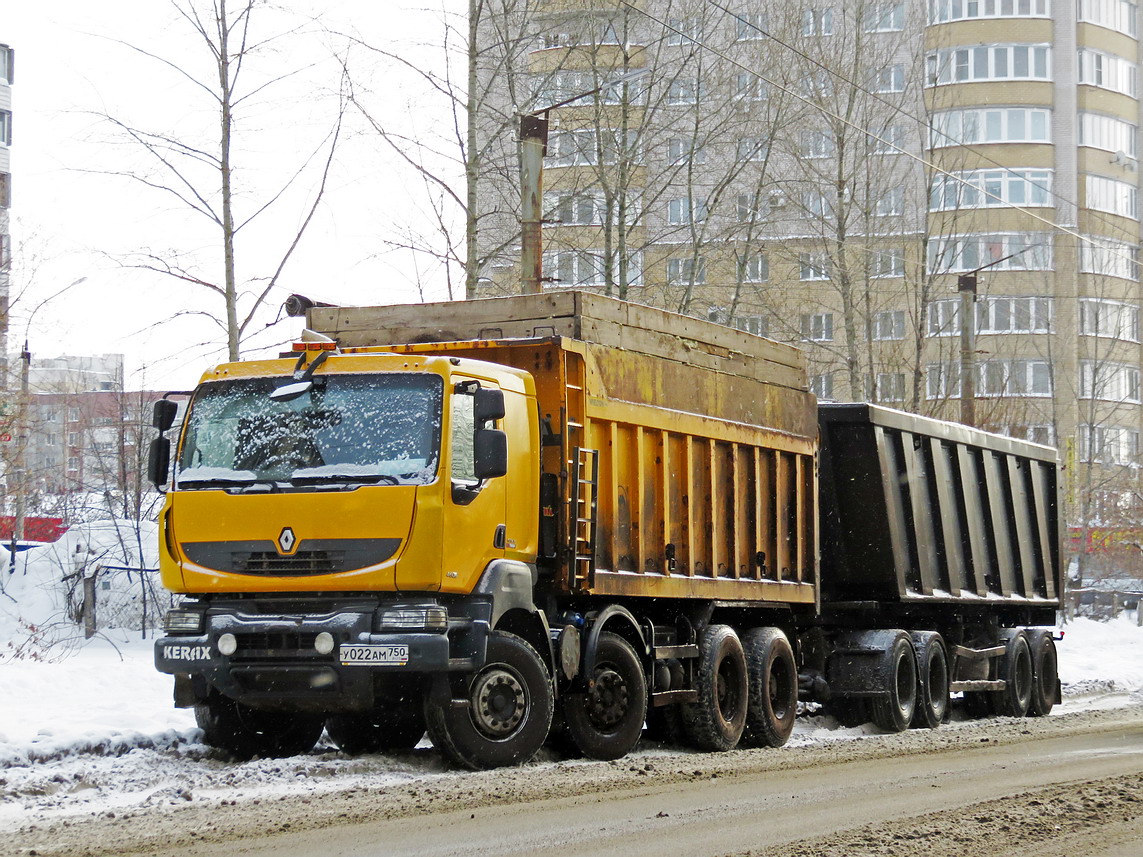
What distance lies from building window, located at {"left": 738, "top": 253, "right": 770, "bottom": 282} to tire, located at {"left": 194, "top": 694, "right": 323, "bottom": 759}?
18190 millimetres

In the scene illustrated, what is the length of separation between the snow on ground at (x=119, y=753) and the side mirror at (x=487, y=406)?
7.40 ft

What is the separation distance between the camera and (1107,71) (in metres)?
60.2

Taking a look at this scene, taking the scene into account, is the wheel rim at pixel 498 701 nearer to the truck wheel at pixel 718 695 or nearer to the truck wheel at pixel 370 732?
the truck wheel at pixel 370 732

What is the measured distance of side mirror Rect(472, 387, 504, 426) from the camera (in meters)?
10.1

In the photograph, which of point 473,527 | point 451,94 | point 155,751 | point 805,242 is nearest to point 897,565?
point 473,527

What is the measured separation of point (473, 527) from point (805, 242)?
84.1 feet

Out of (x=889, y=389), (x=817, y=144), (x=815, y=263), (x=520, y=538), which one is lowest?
(x=520, y=538)

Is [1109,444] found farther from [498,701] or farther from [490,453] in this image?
[490,453]

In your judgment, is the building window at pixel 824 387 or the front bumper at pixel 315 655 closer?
the front bumper at pixel 315 655

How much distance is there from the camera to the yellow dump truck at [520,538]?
9984 millimetres

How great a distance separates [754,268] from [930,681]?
16.8 meters

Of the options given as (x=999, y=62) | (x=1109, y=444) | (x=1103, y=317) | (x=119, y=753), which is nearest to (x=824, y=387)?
(x=1103, y=317)

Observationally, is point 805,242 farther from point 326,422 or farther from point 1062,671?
point 326,422

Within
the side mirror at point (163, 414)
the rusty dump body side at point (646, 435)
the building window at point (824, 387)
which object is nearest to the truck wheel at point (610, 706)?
the rusty dump body side at point (646, 435)
